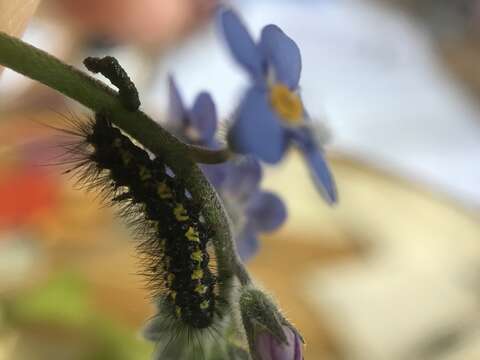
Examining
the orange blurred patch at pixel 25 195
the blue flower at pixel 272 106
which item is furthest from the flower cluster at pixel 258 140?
the orange blurred patch at pixel 25 195

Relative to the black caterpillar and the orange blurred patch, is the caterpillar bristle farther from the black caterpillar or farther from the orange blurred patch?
the orange blurred patch

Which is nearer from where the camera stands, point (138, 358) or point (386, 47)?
point (138, 358)

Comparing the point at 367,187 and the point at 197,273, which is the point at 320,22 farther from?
the point at 197,273

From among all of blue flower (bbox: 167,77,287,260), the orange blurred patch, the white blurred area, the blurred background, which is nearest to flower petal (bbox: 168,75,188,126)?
blue flower (bbox: 167,77,287,260)

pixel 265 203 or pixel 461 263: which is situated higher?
pixel 265 203

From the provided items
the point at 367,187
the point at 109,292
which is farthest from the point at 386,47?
the point at 109,292

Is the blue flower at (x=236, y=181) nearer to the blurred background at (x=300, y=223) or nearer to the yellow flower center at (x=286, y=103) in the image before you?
the yellow flower center at (x=286, y=103)

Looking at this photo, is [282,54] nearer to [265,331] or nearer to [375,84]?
[265,331]
